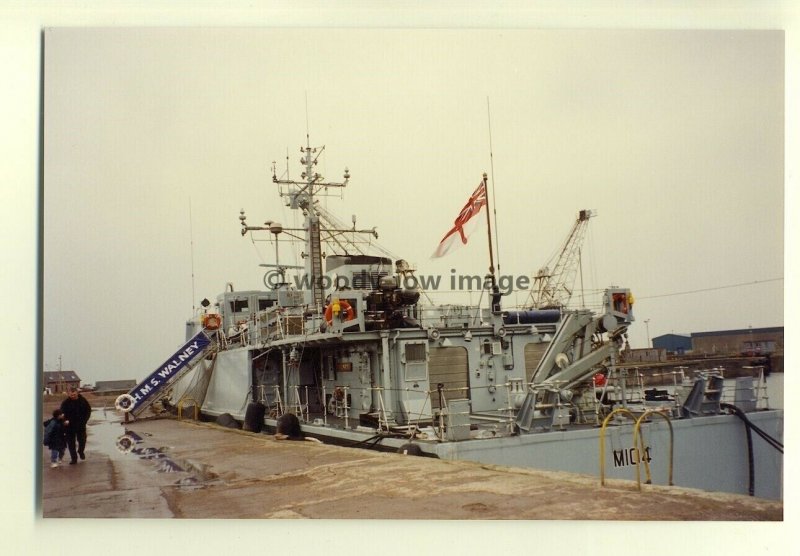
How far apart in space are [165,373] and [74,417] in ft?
14.8

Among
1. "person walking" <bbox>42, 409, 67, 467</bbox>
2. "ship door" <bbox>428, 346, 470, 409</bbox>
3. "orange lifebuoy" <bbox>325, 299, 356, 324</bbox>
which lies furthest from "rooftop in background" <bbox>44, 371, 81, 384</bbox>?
"ship door" <bbox>428, 346, 470, 409</bbox>

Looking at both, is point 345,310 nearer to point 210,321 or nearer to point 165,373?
point 165,373

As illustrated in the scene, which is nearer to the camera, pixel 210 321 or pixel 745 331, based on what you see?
pixel 745 331

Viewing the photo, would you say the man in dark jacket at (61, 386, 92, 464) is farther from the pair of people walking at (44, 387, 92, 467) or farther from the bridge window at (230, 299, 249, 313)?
the bridge window at (230, 299, 249, 313)

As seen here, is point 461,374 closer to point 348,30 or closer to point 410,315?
point 410,315

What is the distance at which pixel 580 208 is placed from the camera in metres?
9.30

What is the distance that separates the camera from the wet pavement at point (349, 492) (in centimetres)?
690

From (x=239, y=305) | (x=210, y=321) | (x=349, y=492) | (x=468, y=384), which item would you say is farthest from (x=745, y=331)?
(x=239, y=305)

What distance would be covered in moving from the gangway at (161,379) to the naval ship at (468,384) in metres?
0.03

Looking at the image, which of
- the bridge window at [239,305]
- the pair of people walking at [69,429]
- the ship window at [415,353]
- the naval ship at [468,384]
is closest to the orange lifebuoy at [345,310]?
the naval ship at [468,384]

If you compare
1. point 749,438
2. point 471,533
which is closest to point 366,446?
point 471,533

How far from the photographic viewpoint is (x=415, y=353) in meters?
10.5

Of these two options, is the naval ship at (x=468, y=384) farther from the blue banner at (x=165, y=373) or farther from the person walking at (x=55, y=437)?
the person walking at (x=55, y=437)

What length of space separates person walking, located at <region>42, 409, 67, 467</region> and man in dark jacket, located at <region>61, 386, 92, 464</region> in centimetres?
16
